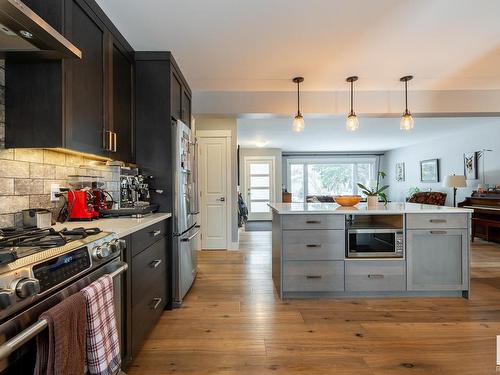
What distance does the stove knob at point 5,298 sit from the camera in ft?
2.52

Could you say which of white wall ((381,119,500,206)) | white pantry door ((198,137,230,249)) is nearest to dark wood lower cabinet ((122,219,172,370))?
white pantry door ((198,137,230,249))

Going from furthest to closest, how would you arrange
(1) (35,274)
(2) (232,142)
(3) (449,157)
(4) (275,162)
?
(4) (275,162) < (3) (449,157) < (2) (232,142) < (1) (35,274)

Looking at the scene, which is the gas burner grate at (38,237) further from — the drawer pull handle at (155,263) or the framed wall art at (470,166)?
the framed wall art at (470,166)

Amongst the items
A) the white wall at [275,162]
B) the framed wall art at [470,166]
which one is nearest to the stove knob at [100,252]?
the framed wall art at [470,166]

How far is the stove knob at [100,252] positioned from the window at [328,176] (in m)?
9.28

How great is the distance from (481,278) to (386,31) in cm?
299

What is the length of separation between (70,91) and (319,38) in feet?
6.38

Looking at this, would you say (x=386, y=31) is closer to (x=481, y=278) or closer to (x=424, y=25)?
(x=424, y=25)

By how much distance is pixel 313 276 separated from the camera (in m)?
2.72

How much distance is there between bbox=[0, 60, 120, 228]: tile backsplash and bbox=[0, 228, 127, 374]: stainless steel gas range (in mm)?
231

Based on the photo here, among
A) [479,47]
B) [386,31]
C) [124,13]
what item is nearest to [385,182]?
[479,47]

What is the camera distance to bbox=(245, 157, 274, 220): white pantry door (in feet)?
30.8

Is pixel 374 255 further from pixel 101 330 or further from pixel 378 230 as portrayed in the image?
pixel 101 330

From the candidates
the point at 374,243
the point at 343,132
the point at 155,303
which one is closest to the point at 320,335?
the point at 374,243
